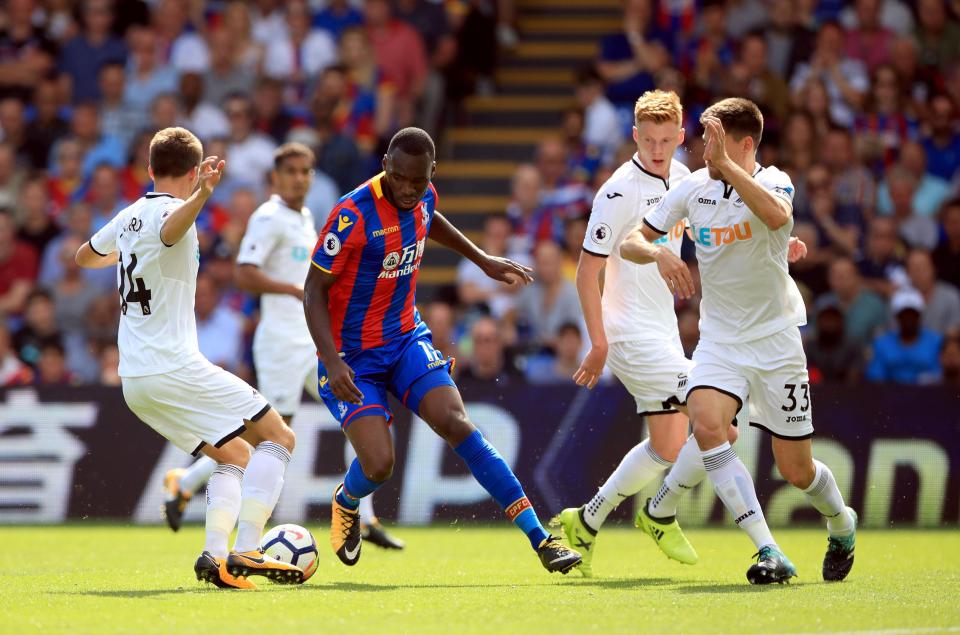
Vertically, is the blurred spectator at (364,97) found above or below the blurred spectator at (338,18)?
below

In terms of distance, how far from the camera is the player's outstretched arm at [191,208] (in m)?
7.53

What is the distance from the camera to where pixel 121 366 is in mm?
8148

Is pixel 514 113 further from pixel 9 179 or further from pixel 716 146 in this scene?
pixel 716 146

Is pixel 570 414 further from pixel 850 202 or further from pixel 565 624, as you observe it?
pixel 565 624

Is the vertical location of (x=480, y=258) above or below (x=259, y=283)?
above

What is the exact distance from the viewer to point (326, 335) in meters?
7.98

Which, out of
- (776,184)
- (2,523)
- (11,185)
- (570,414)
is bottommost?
(2,523)

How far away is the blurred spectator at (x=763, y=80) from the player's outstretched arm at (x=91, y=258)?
9446mm

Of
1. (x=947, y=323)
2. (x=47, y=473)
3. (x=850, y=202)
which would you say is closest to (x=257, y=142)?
(x=47, y=473)

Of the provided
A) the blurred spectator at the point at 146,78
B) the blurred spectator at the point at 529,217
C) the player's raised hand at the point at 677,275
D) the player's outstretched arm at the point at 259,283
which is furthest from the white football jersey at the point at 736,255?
the blurred spectator at the point at 146,78

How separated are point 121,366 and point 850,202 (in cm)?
939

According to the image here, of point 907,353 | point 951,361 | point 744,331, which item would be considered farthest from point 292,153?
point 951,361

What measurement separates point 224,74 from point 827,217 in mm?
7932

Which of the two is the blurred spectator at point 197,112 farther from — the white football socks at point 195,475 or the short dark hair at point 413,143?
the short dark hair at point 413,143
